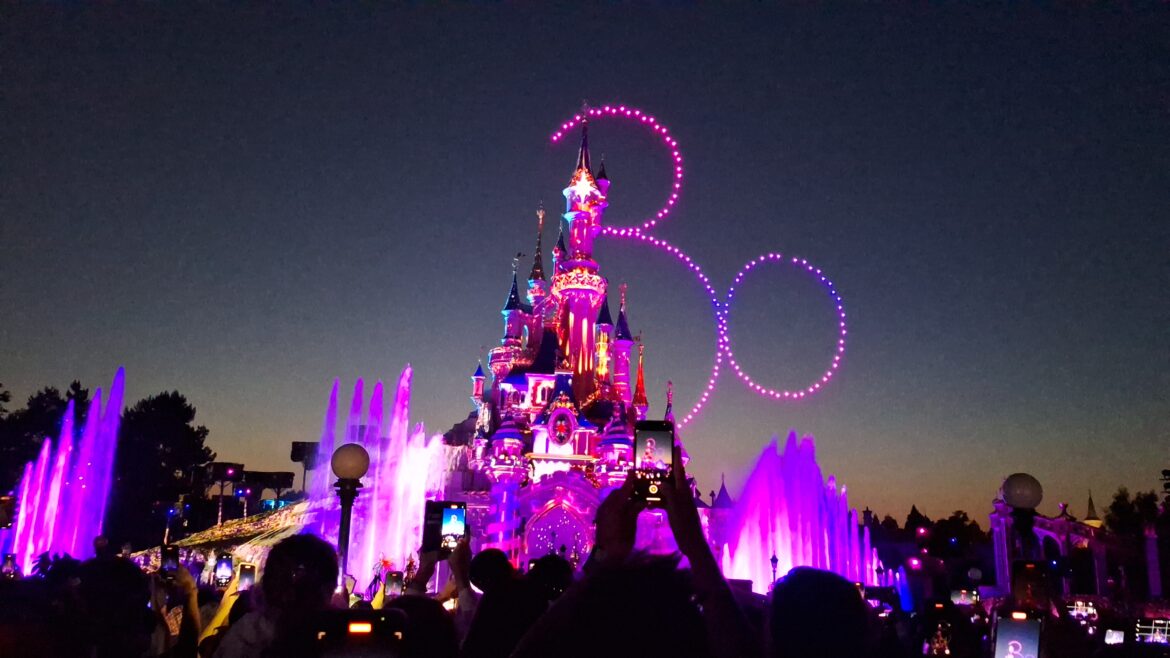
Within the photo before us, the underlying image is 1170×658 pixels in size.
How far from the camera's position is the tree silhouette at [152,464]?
5978cm

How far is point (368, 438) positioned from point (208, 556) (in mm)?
14965

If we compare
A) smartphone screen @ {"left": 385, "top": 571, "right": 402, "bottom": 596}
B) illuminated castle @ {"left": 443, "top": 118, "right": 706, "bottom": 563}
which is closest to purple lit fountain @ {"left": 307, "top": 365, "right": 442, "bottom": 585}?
illuminated castle @ {"left": 443, "top": 118, "right": 706, "bottom": 563}

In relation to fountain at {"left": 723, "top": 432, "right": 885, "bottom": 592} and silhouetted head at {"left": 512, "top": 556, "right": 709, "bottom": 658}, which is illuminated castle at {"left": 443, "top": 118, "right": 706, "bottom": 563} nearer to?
fountain at {"left": 723, "top": 432, "right": 885, "bottom": 592}

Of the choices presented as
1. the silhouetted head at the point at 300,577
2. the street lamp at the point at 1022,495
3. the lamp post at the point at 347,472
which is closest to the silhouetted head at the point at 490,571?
the silhouetted head at the point at 300,577

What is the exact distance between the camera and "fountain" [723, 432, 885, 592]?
4941 cm

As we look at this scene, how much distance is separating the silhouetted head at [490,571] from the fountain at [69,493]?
44060mm

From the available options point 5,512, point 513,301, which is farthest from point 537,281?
point 5,512

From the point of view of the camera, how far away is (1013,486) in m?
13.6

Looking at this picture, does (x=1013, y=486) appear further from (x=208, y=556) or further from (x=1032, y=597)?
(x=208, y=556)

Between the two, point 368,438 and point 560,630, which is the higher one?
point 368,438

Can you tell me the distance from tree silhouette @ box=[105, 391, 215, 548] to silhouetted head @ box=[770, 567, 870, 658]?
188 ft

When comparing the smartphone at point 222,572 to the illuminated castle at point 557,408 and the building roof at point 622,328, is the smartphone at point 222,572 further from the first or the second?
the building roof at point 622,328

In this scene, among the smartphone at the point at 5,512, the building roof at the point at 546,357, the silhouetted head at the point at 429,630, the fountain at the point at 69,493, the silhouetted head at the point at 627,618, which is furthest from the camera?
the building roof at the point at 546,357

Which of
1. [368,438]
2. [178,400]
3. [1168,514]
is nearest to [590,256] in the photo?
[368,438]
